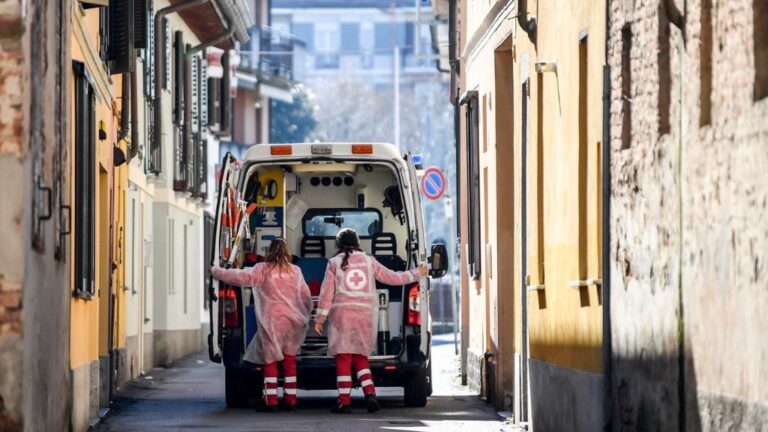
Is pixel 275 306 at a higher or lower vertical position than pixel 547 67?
lower

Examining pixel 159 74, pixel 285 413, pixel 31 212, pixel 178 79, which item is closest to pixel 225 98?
pixel 178 79

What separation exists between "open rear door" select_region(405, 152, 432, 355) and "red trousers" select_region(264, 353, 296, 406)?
1.23 metres

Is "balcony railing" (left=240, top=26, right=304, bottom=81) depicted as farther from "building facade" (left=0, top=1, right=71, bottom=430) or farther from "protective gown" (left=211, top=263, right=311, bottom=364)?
"building facade" (left=0, top=1, right=71, bottom=430)

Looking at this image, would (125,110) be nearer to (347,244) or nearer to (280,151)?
(280,151)

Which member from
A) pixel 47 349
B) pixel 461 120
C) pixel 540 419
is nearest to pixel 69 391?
pixel 47 349

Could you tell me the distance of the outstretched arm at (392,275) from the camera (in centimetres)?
1895

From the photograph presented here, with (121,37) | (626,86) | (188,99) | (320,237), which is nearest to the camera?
(626,86)

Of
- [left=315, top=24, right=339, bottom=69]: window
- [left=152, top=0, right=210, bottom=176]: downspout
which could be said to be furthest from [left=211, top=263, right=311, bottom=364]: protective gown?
[left=315, top=24, right=339, bottom=69]: window

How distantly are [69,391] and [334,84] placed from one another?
94320mm

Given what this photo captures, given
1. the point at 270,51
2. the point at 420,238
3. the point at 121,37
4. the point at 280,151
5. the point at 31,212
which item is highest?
the point at 270,51

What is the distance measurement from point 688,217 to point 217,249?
9018 mm

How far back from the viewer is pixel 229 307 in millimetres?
19344

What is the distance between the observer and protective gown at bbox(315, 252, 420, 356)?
18.9 meters

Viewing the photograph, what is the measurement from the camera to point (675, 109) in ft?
36.8
